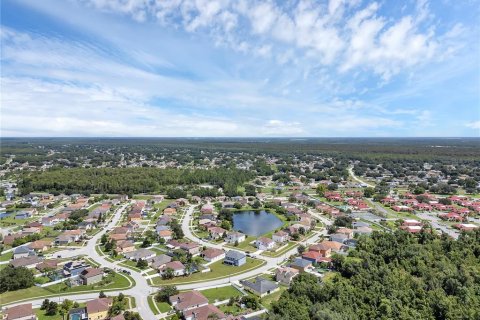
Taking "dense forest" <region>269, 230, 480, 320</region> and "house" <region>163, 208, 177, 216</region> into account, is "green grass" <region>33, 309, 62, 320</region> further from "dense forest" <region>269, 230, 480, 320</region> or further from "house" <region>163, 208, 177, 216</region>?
"house" <region>163, 208, 177, 216</region>

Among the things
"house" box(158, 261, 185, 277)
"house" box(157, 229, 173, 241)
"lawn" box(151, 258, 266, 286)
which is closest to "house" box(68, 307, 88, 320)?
"lawn" box(151, 258, 266, 286)

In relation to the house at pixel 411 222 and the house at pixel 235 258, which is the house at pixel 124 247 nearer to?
the house at pixel 235 258

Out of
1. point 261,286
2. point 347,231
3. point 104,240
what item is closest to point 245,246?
point 261,286

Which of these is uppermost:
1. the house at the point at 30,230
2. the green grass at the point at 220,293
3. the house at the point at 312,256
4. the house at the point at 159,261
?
the house at the point at 312,256

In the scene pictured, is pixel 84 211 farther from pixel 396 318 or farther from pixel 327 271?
pixel 396 318

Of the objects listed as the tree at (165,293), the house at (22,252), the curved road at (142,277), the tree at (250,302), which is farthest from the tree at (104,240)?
the tree at (250,302)

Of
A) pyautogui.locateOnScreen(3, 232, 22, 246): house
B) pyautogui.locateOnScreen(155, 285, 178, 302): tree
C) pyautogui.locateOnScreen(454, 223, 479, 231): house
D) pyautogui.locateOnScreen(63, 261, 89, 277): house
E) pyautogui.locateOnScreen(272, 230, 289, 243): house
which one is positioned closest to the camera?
pyautogui.locateOnScreen(155, 285, 178, 302): tree
